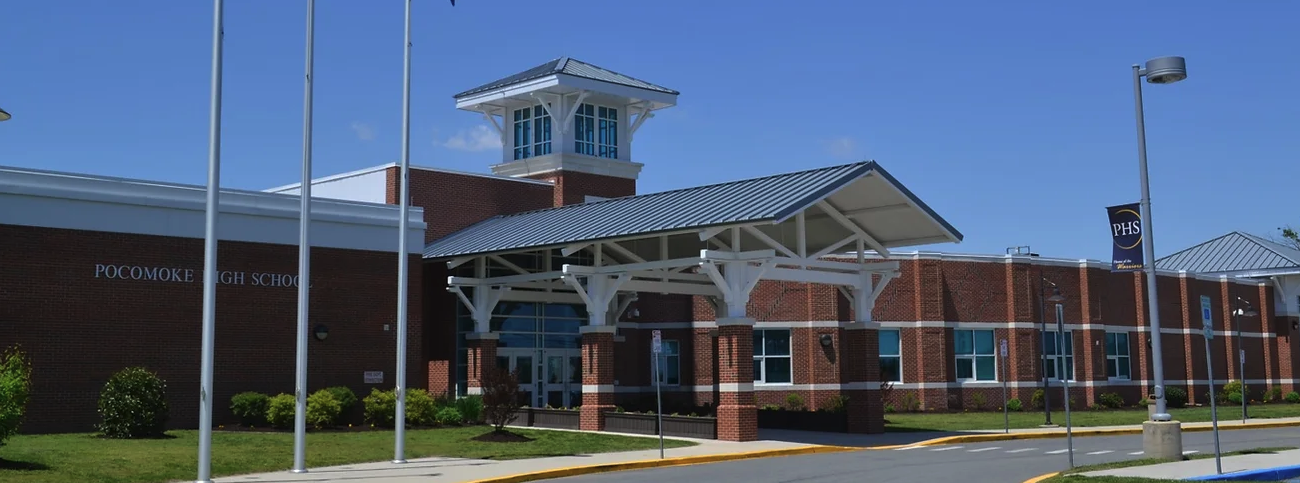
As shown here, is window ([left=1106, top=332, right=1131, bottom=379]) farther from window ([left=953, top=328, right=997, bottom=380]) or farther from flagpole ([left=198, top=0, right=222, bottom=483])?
flagpole ([left=198, top=0, right=222, bottom=483])

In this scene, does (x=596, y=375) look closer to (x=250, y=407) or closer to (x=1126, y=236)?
(x=250, y=407)

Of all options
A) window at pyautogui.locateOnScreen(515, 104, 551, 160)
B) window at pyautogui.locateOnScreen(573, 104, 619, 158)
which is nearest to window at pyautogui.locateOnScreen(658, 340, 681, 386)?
window at pyautogui.locateOnScreen(573, 104, 619, 158)

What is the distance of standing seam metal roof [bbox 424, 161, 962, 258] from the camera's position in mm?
28406

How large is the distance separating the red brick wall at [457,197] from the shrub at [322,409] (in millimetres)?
9371

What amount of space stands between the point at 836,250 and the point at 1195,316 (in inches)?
1143

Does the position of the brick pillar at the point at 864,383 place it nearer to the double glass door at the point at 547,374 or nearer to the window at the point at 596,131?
the double glass door at the point at 547,374

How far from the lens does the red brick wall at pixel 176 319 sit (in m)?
27.5

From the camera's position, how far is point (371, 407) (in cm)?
3103

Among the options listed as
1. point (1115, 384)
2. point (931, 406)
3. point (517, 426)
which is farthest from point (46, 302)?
point (1115, 384)

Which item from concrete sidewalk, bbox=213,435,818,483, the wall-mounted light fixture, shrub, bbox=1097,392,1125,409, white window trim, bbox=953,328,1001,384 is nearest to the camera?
concrete sidewalk, bbox=213,435,818,483

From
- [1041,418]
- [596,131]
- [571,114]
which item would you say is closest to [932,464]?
[1041,418]

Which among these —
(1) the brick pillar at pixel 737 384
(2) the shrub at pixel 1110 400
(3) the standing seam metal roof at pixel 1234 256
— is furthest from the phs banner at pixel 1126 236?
(3) the standing seam metal roof at pixel 1234 256

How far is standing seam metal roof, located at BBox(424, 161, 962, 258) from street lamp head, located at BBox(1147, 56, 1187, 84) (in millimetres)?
8088

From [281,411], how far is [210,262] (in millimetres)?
11581
